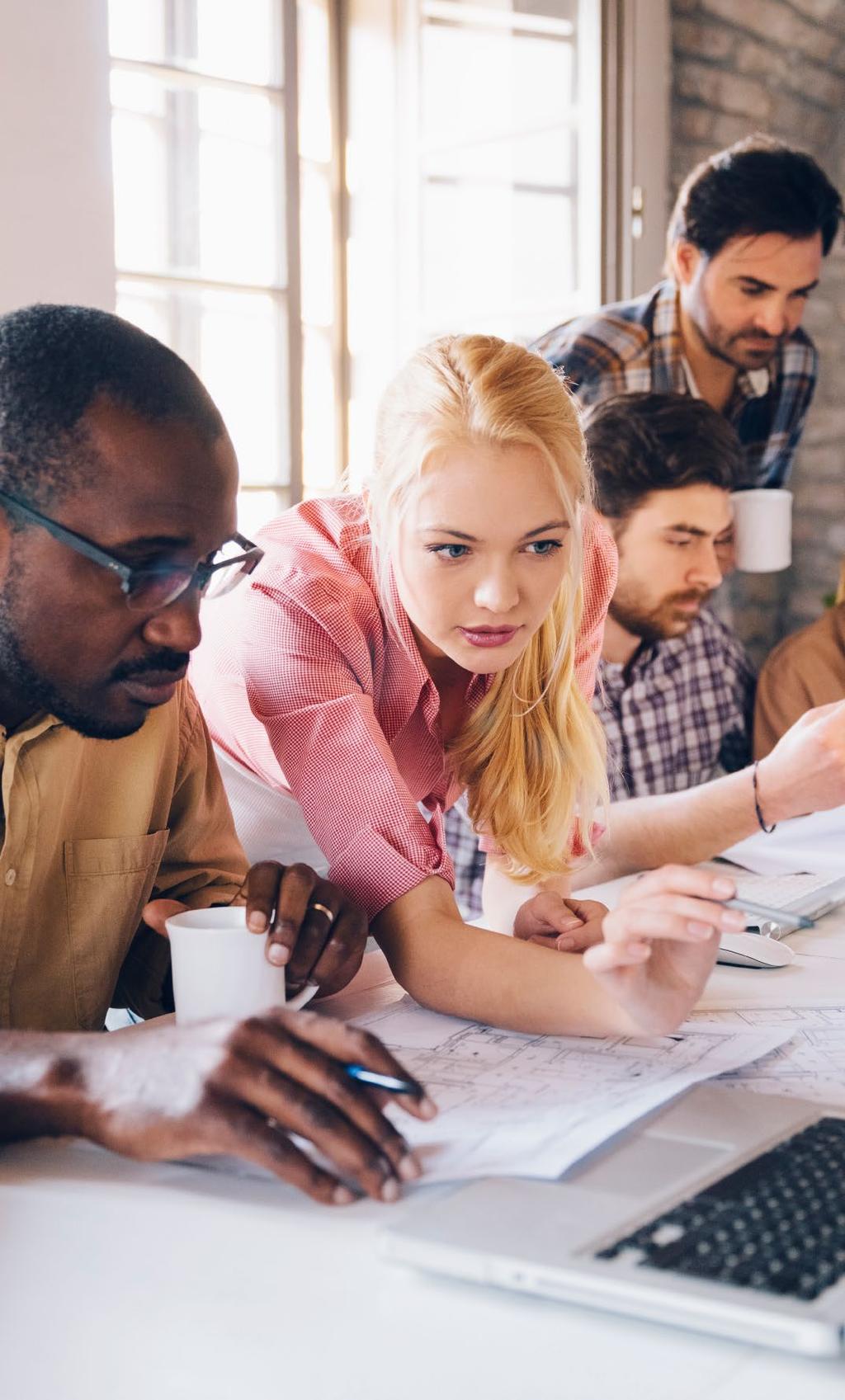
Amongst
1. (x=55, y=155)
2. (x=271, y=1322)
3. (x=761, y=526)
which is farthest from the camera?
(x=761, y=526)

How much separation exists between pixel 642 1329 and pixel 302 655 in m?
0.73

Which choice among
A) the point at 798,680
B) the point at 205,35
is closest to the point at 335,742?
the point at 798,680

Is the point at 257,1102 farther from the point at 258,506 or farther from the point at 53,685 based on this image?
the point at 258,506

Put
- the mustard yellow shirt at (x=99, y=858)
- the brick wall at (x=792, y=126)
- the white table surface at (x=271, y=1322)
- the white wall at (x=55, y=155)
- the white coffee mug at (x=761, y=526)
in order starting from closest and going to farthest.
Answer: the white table surface at (x=271, y=1322) → the mustard yellow shirt at (x=99, y=858) → the white wall at (x=55, y=155) → the white coffee mug at (x=761, y=526) → the brick wall at (x=792, y=126)

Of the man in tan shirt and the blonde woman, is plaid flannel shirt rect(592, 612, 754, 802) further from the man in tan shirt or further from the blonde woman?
the blonde woman

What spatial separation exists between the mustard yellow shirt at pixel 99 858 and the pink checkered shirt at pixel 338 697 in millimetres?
90

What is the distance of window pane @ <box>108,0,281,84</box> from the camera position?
9.61 ft

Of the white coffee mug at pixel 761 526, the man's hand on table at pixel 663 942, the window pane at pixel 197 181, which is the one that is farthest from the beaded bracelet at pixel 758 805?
the window pane at pixel 197 181

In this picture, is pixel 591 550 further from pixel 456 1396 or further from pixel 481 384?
pixel 456 1396

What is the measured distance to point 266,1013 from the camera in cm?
81

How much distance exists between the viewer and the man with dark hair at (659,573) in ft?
7.83

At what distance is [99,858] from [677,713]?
1.55 metres

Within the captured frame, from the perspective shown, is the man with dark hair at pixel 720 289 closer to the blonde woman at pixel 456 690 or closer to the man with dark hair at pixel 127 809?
the blonde woman at pixel 456 690

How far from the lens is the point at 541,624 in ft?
4.65
